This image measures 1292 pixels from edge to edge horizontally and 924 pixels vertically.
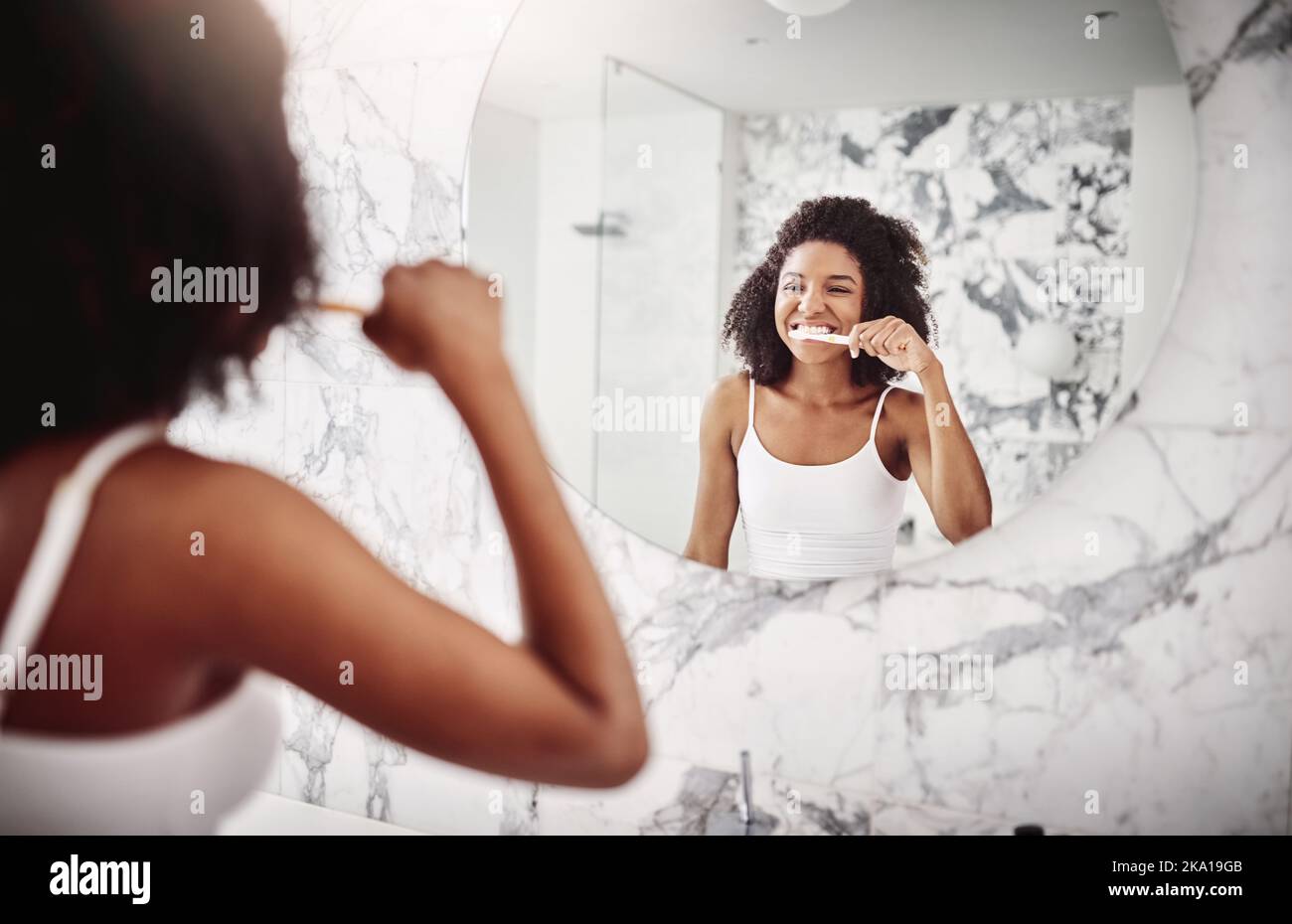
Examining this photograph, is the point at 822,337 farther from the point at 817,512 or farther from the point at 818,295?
the point at 817,512

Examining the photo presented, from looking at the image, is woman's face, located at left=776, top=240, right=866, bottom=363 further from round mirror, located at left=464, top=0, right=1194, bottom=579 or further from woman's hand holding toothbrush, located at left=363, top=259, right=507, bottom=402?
woman's hand holding toothbrush, located at left=363, top=259, right=507, bottom=402

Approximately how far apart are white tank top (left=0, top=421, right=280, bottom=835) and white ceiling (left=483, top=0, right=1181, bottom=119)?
0.55m

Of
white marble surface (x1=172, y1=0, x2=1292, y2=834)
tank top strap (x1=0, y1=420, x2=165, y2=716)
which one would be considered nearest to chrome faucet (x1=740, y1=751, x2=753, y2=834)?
white marble surface (x1=172, y1=0, x2=1292, y2=834)

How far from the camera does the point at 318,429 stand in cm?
124

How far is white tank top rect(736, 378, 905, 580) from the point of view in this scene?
0.99m

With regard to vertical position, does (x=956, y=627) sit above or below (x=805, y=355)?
below

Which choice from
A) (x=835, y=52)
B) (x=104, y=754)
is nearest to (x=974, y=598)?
(x=835, y=52)

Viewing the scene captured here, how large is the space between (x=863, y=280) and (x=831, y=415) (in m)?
0.13

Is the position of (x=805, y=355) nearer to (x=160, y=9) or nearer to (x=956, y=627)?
(x=956, y=627)

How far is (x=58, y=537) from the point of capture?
2.38ft

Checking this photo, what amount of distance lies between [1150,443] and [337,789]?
3.22 feet

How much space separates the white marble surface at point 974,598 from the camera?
92 centimetres

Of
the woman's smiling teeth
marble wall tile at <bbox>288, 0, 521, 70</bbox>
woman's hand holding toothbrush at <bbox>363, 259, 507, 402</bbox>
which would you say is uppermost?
marble wall tile at <bbox>288, 0, 521, 70</bbox>
